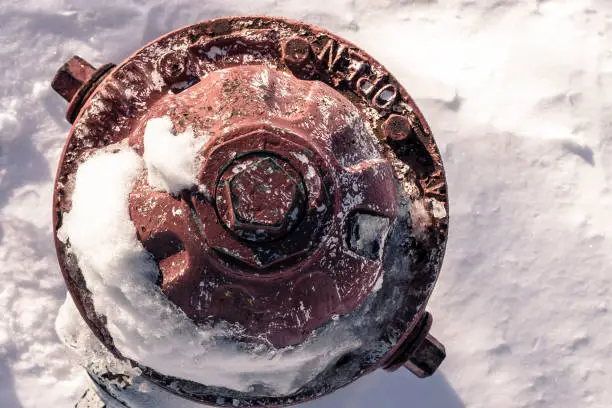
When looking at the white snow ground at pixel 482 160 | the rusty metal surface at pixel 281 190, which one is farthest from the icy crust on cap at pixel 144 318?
the white snow ground at pixel 482 160

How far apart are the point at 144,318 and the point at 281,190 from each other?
1.53ft

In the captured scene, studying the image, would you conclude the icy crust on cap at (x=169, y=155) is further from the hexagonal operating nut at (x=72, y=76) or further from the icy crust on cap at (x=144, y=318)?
the hexagonal operating nut at (x=72, y=76)

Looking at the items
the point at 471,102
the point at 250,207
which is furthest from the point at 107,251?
the point at 471,102

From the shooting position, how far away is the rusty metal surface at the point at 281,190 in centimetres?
108

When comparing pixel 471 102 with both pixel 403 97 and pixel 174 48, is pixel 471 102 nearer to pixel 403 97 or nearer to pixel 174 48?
pixel 403 97

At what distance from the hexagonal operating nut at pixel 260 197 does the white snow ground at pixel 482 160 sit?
1351 millimetres

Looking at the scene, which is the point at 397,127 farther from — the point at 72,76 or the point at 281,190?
the point at 72,76

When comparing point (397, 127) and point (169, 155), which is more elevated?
point (169, 155)

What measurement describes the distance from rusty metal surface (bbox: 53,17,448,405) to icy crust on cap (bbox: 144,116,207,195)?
20 mm

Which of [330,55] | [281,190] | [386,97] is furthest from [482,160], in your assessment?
[281,190]

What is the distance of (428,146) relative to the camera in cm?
154

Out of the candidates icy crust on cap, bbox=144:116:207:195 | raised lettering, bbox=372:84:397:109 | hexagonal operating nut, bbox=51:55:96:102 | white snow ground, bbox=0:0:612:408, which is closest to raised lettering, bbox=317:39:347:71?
raised lettering, bbox=372:84:397:109

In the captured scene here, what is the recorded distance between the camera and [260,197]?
105cm

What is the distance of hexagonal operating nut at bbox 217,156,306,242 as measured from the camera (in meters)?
1.05
